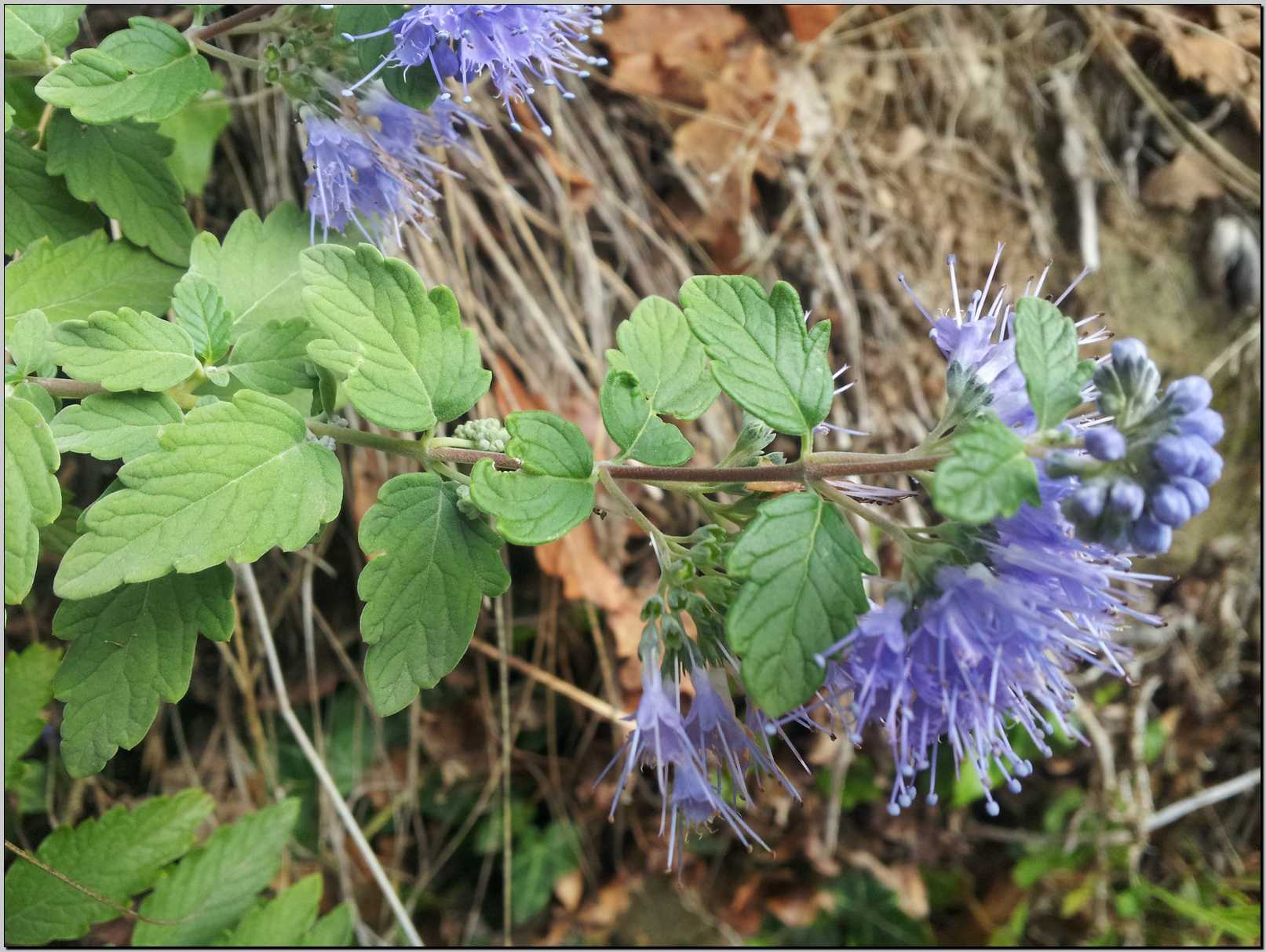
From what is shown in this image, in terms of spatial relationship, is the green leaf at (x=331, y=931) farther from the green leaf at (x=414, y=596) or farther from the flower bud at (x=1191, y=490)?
the flower bud at (x=1191, y=490)

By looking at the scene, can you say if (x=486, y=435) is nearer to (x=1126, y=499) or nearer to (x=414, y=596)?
(x=414, y=596)

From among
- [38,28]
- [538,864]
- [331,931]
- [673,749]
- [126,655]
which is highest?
[38,28]

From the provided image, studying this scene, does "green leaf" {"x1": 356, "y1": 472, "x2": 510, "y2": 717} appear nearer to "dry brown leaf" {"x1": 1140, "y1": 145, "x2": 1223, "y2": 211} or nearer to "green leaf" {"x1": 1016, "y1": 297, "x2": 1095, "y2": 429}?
A: "green leaf" {"x1": 1016, "y1": 297, "x2": 1095, "y2": 429}

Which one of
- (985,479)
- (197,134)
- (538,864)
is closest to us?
(985,479)

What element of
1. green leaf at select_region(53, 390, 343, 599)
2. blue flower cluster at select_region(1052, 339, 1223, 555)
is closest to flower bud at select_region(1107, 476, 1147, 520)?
blue flower cluster at select_region(1052, 339, 1223, 555)

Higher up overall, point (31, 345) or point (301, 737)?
point (31, 345)

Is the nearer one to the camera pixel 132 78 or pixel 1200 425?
pixel 1200 425

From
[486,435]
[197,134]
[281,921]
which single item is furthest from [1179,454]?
[197,134]
